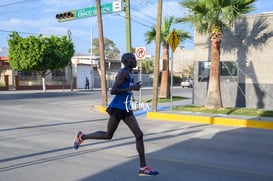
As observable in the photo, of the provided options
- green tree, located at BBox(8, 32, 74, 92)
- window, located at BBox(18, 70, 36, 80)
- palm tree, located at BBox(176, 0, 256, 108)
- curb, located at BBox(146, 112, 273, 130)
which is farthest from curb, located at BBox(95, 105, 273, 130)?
window, located at BBox(18, 70, 36, 80)

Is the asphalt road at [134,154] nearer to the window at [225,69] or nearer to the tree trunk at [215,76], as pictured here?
the tree trunk at [215,76]

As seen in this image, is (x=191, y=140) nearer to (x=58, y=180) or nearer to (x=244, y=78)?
(x=58, y=180)

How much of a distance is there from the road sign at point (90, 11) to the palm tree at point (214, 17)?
18.3 feet

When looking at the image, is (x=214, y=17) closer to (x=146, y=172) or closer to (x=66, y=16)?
(x=146, y=172)

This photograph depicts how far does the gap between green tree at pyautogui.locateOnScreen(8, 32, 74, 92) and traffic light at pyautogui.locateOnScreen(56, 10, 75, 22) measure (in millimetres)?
8152

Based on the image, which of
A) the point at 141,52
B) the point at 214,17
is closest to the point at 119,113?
the point at 214,17

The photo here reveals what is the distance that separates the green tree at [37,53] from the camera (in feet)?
102

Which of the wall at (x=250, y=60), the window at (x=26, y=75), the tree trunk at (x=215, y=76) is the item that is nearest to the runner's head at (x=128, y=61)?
the tree trunk at (x=215, y=76)

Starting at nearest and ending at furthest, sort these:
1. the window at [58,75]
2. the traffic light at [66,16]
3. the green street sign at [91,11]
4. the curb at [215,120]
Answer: the curb at [215,120], the green street sign at [91,11], the traffic light at [66,16], the window at [58,75]

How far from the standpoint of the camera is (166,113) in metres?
12.8

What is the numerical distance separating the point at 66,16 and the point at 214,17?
12920mm

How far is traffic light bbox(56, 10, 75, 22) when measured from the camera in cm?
2266

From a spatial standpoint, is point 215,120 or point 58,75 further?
point 58,75

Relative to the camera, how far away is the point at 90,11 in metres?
20.8
